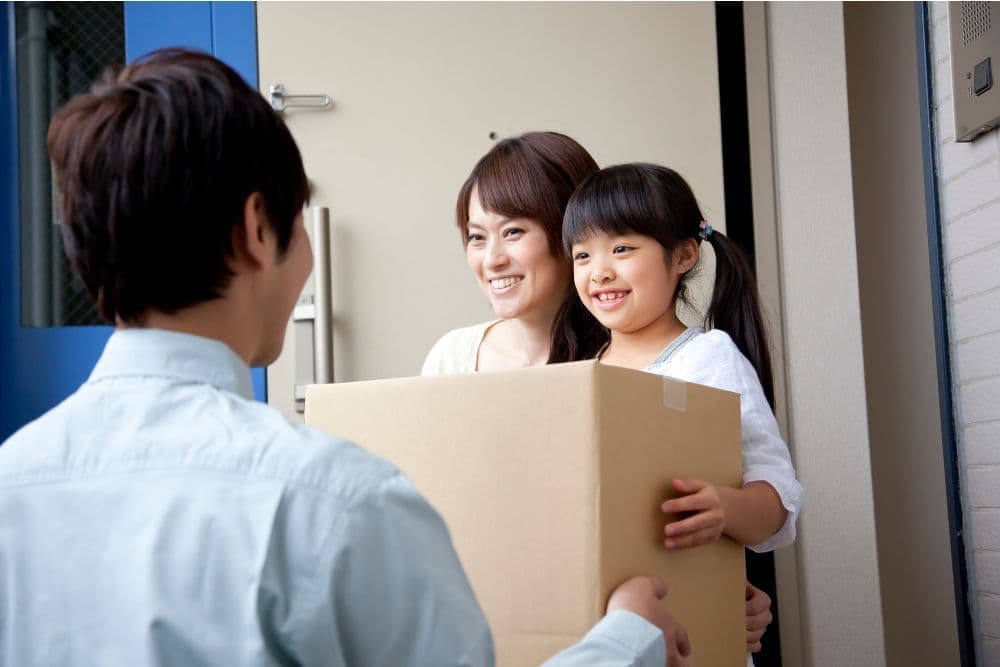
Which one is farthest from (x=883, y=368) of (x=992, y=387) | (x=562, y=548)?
(x=562, y=548)

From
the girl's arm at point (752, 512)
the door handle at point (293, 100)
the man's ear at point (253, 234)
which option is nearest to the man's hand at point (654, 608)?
the girl's arm at point (752, 512)

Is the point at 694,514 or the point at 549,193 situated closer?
the point at 694,514

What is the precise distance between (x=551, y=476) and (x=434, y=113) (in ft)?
4.76

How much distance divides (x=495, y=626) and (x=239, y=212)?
0.40m

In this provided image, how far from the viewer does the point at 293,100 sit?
213 cm

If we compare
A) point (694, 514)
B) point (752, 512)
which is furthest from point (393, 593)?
point (752, 512)

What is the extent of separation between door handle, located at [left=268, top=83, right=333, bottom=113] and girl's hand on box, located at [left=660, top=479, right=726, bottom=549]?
1443mm

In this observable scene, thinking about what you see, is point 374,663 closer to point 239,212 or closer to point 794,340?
point 239,212

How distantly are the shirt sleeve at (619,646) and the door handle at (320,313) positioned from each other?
1.37 meters

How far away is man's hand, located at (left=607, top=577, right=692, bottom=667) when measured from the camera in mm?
795

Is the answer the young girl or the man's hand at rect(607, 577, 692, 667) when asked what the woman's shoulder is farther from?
the man's hand at rect(607, 577, 692, 667)

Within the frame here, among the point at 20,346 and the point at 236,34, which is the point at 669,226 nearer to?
the point at 236,34

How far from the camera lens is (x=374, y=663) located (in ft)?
1.90

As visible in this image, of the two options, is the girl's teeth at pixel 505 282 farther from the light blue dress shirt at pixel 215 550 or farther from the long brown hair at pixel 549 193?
the light blue dress shirt at pixel 215 550
